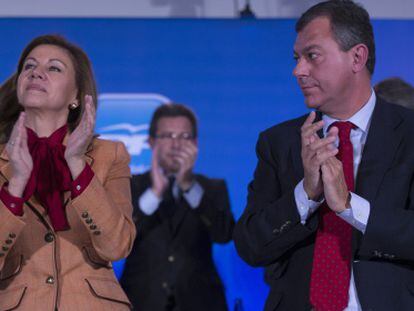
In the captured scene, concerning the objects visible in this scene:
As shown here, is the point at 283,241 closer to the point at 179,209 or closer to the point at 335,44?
the point at 335,44

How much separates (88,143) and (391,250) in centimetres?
109

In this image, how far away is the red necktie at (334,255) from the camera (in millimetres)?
2805

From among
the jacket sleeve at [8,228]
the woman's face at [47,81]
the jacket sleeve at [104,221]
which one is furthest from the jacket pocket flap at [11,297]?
the woman's face at [47,81]

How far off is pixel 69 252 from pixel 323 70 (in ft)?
3.61

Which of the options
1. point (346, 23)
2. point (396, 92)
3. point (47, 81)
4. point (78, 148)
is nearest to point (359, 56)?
point (346, 23)

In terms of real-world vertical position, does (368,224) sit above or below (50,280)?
above

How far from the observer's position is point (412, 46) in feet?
15.6

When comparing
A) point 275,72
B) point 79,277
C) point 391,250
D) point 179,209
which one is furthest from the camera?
point 275,72

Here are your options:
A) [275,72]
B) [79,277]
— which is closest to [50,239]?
[79,277]

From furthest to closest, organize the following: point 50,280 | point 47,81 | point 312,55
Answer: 1. point 47,81
2. point 312,55
3. point 50,280

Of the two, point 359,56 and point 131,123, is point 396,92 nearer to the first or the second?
point 359,56

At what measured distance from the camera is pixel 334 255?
2.85 metres

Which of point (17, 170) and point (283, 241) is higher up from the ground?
point (17, 170)

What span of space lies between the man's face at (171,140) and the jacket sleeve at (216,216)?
23 cm
